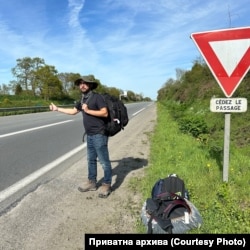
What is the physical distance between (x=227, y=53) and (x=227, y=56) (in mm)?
37

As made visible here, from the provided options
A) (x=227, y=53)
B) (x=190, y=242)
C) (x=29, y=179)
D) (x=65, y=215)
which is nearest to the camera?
(x=190, y=242)

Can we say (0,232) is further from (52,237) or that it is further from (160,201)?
(160,201)

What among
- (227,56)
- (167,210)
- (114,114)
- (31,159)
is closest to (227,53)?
(227,56)

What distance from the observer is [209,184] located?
4.76 meters

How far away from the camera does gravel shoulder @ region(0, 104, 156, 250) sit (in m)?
3.29

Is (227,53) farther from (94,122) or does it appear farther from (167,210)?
(94,122)

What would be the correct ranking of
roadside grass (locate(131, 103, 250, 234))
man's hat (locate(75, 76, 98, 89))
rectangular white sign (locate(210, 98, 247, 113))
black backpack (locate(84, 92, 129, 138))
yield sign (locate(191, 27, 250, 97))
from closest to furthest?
roadside grass (locate(131, 103, 250, 234)) → yield sign (locate(191, 27, 250, 97)) → rectangular white sign (locate(210, 98, 247, 113)) → man's hat (locate(75, 76, 98, 89)) → black backpack (locate(84, 92, 129, 138))

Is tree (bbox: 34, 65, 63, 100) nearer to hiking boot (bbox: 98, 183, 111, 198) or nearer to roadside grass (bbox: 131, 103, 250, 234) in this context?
roadside grass (bbox: 131, 103, 250, 234)

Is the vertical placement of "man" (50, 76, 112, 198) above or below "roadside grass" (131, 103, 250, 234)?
above

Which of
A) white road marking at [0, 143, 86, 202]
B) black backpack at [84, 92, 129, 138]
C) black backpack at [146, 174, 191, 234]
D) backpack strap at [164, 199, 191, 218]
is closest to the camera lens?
black backpack at [146, 174, 191, 234]

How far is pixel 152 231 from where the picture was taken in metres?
3.18

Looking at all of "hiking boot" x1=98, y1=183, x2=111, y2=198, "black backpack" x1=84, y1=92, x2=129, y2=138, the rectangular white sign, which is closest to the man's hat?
"black backpack" x1=84, y1=92, x2=129, y2=138

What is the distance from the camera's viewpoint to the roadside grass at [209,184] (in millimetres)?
3457

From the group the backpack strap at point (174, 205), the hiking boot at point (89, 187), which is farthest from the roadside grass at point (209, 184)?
the hiking boot at point (89, 187)
